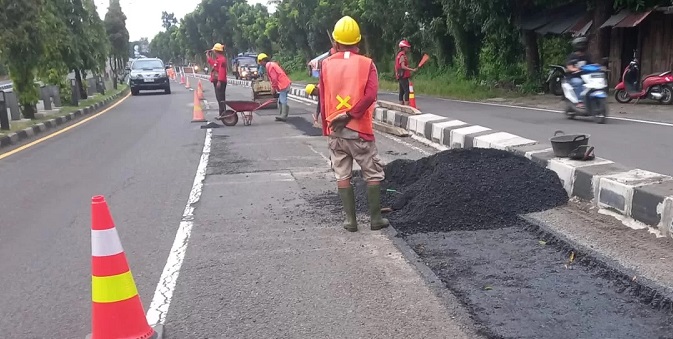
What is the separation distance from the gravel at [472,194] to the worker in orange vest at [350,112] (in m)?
0.44

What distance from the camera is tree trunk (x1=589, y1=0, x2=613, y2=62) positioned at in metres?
18.2

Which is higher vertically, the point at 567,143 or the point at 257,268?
the point at 567,143

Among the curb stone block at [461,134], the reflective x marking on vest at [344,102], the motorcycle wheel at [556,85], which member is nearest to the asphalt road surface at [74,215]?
the reflective x marking on vest at [344,102]

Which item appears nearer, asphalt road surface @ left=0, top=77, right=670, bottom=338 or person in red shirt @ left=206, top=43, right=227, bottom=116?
asphalt road surface @ left=0, top=77, right=670, bottom=338

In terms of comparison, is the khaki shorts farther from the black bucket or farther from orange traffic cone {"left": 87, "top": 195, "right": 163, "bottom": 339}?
orange traffic cone {"left": 87, "top": 195, "right": 163, "bottom": 339}

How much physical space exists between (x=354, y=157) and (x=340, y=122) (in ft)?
1.16

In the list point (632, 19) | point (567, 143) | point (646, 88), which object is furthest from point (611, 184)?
point (632, 19)

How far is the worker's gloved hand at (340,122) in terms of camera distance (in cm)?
548

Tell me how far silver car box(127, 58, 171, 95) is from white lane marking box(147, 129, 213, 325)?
85.5 feet

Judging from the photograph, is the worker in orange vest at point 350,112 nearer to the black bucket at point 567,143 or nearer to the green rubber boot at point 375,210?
the green rubber boot at point 375,210

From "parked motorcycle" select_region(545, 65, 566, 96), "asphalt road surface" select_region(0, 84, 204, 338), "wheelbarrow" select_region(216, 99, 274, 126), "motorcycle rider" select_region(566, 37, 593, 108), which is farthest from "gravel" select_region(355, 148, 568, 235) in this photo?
"parked motorcycle" select_region(545, 65, 566, 96)

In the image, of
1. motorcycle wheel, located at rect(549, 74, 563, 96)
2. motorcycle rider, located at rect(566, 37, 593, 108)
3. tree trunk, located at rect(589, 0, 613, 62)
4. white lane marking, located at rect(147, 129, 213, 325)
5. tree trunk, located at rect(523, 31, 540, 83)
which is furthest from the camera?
tree trunk, located at rect(523, 31, 540, 83)

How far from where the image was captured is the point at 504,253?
15.7ft

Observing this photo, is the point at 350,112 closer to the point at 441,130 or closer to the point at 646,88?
the point at 441,130
